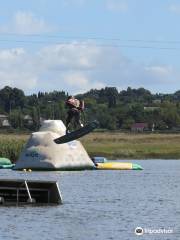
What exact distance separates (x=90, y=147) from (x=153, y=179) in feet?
231

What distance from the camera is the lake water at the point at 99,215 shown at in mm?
40281

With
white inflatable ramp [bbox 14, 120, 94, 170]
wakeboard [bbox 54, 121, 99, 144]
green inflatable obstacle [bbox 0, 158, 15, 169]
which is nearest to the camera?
wakeboard [bbox 54, 121, 99, 144]

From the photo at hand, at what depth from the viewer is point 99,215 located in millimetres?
47375

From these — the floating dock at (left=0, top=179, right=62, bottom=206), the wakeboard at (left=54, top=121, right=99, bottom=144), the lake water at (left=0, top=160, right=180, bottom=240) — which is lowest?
the lake water at (left=0, top=160, right=180, bottom=240)

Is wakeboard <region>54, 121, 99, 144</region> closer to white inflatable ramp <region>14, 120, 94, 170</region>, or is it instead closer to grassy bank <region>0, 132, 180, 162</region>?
white inflatable ramp <region>14, 120, 94, 170</region>

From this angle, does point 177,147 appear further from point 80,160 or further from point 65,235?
point 65,235

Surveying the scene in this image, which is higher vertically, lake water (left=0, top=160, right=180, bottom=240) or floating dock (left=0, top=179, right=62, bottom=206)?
floating dock (left=0, top=179, right=62, bottom=206)

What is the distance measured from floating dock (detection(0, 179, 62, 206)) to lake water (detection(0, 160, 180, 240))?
102 cm

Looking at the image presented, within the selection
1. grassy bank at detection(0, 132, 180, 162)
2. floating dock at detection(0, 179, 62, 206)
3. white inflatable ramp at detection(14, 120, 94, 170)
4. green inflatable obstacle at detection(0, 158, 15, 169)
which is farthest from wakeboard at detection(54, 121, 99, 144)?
grassy bank at detection(0, 132, 180, 162)

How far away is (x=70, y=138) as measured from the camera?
7994 cm

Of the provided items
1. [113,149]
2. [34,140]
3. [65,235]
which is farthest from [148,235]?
[113,149]

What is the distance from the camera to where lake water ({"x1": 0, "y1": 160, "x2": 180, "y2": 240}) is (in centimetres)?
4028

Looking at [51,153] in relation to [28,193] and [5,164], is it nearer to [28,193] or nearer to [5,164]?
[5,164]

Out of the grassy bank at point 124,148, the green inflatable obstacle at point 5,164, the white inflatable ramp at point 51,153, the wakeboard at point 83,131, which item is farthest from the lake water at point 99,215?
the grassy bank at point 124,148
